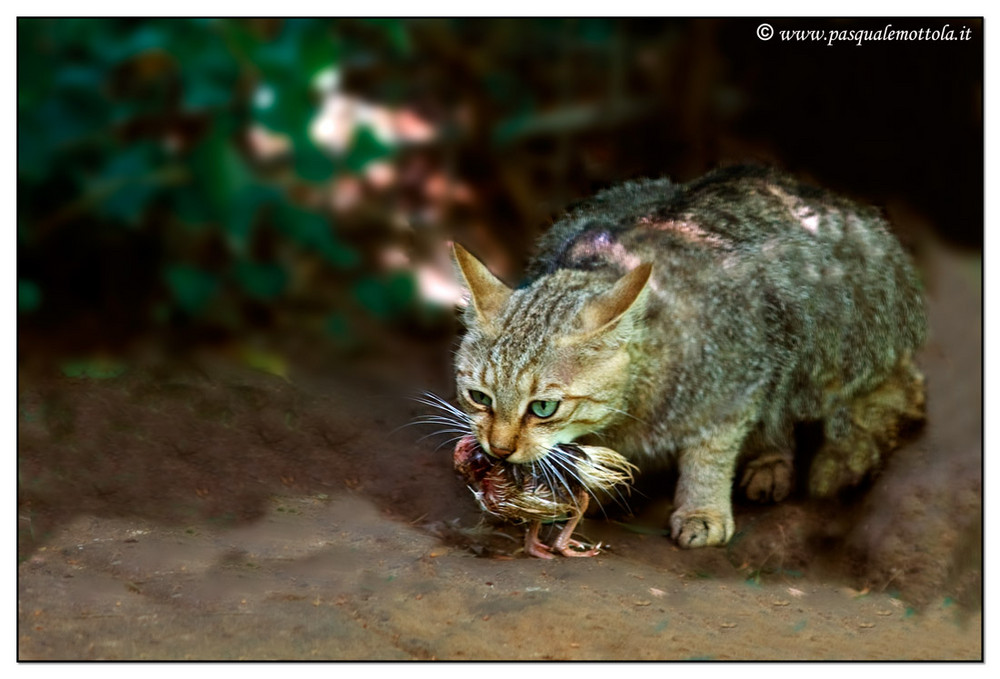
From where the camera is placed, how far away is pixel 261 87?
4859 mm

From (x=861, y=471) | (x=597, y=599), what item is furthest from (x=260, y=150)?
(x=861, y=471)

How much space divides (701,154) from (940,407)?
1.78 m

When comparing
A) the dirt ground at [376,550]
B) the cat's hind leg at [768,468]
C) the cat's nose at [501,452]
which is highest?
the cat's hind leg at [768,468]

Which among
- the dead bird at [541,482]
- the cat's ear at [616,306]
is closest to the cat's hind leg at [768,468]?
the dead bird at [541,482]

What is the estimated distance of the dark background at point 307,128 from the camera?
4.77 metres

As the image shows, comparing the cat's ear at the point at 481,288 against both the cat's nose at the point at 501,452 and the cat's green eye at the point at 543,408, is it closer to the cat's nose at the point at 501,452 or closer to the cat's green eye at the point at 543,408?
the cat's green eye at the point at 543,408

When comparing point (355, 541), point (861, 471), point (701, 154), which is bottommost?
point (355, 541)

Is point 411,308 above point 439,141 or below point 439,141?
below

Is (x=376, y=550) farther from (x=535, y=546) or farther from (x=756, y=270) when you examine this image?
(x=756, y=270)

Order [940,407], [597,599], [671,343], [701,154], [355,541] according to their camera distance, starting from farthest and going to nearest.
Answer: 1. [701,154]
2. [940,407]
3. [671,343]
4. [355,541]
5. [597,599]

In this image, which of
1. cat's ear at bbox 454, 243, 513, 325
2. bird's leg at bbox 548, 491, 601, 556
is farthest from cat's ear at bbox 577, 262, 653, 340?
bird's leg at bbox 548, 491, 601, 556

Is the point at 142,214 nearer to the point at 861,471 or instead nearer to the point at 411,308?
the point at 411,308

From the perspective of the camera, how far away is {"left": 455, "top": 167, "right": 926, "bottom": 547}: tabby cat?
4.48 metres

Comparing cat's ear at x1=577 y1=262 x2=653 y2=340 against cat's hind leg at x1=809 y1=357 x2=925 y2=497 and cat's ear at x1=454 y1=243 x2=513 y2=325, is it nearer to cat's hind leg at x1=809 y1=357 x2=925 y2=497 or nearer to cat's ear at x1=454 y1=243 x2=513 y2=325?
cat's ear at x1=454 y1=243 x2=513 y2=325
